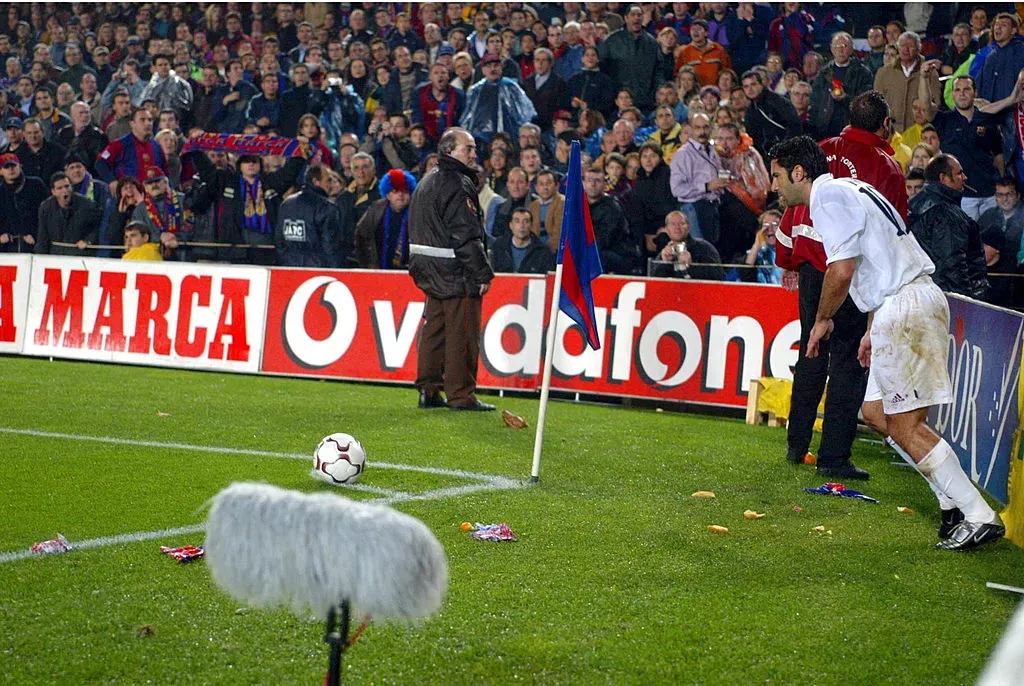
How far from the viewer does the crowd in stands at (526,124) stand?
44.2 feet

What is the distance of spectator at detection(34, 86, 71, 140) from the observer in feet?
67.8

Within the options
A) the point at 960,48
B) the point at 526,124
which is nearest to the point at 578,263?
the point at 526,124

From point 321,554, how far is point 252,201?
14.0m

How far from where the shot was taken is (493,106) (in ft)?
53.7

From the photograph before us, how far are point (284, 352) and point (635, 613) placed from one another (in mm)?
9271

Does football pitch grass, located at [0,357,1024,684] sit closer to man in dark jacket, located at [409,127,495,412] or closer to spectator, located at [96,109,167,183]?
man in dark jacket, located at [409,127,495,412]

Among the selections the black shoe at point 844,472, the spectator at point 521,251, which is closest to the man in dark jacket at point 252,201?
the spectator at point 521,251

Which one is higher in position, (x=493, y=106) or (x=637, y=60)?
(x=637, y=60)

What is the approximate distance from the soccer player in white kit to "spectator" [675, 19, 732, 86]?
34.6 feet

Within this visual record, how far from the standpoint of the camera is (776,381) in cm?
1101

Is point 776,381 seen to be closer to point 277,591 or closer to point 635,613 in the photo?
point 635,613

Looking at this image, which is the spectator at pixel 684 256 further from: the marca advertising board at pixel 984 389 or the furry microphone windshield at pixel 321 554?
the furry microphone windshield at pixel 321 554

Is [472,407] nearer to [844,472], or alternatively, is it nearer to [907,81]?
[844,472]

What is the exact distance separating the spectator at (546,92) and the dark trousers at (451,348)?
7064 millimetres
